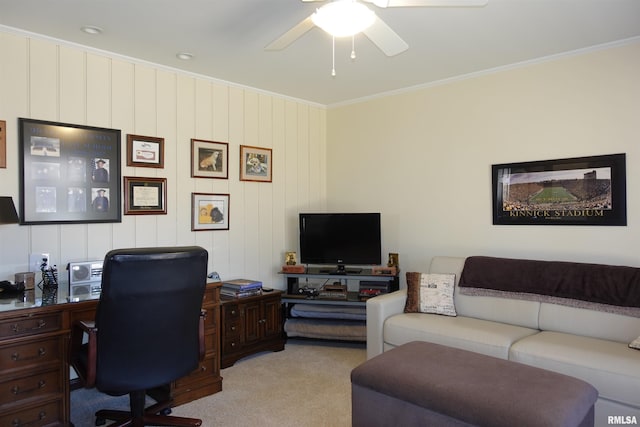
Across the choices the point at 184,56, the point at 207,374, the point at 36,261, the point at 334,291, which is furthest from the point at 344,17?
the point at 334,291

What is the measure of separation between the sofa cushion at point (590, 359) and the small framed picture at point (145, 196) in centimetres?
293

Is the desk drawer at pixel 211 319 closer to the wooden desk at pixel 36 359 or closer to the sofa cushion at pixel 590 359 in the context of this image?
the wooden desk at pixel 36 359

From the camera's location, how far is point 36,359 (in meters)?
2.40

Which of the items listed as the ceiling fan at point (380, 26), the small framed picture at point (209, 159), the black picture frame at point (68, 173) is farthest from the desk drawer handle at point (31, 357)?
the ceiling fan at point (380, 26)

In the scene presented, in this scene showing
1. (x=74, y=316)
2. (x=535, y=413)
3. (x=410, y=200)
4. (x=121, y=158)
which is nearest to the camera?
(x=535, y=413)

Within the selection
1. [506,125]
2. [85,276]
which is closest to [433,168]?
[506,125]

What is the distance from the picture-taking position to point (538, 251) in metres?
3.56

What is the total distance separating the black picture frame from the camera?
118 inches

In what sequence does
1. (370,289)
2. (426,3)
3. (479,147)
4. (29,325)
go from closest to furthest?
(426,3), (29,325), (479,147), (370,289)

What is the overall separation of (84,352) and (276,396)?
1.33 metres

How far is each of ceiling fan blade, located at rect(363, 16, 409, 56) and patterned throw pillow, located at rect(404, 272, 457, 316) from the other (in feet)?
6.43

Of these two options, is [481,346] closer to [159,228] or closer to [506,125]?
[506,125]

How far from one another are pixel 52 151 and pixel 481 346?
3.32m

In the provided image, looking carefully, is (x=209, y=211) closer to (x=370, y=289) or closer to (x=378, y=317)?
(x=370, y=289)
